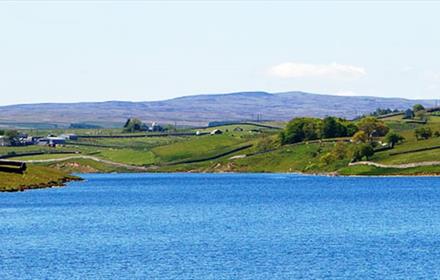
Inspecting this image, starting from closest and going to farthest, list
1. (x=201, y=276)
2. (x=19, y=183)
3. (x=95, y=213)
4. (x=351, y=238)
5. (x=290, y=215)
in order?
(x=201, y=276) → (x=351, y=238) → (x=290, y=215) → (x=95, y=213) → (x=19, y=183)

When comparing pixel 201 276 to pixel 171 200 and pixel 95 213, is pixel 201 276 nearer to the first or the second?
pixel 95 213

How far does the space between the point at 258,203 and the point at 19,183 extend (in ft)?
164

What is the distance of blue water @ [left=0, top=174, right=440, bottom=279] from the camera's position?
75.0 metres

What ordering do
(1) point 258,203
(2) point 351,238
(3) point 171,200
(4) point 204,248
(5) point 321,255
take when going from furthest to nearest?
(3) point 171,200
(1) point 258,203
(2) point 351,238
(4) point 204,248
(5) point 321,255

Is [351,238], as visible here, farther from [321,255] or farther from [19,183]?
[19,183]

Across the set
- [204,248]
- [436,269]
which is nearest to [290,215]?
[204,248]

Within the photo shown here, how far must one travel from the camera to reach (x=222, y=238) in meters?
95.9

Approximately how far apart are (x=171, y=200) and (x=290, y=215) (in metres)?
42.5

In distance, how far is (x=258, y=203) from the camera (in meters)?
152

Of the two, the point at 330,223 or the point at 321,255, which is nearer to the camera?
the point at 321,255

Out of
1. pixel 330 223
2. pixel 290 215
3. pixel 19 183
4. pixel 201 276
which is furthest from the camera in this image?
pixel 19 183

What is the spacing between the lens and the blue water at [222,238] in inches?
2953

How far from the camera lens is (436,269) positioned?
74.1 m

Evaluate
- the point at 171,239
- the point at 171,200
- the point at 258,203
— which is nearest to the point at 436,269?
the point at 171,239
